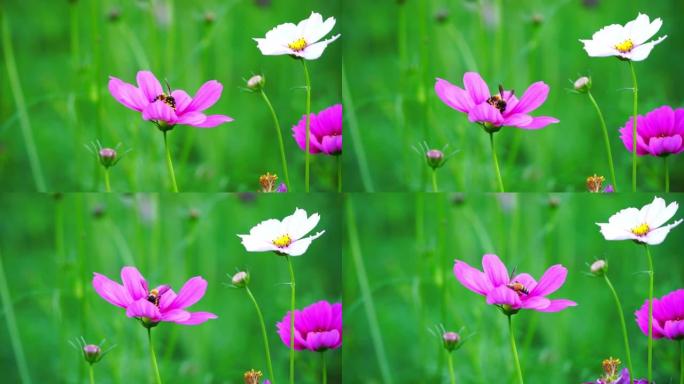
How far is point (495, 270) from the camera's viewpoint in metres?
1.92

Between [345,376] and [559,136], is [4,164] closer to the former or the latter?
[345,376]

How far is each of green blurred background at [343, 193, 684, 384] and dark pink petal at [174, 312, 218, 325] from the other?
0.88 ft

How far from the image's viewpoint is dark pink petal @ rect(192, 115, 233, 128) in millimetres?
1959

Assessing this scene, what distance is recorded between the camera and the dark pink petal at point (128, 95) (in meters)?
1.93

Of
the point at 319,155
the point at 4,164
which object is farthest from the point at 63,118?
the point at 319,155

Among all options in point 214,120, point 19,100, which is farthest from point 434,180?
point 19,100

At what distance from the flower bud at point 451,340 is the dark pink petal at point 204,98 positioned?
2.13 ft

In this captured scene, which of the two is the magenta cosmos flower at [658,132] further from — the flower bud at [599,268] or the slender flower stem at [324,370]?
the slender flower stem at [324,370]

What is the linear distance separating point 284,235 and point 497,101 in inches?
19.4

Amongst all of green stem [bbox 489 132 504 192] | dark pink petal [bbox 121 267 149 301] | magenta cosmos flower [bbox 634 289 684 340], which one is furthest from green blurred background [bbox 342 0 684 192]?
dark pink petal [bbox 121 267 149 301]

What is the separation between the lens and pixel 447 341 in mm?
1934

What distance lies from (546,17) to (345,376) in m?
0.81

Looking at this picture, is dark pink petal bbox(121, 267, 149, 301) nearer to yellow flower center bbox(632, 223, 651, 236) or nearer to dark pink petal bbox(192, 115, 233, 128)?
dark pink petal bbox(192, 115, 233, 128)

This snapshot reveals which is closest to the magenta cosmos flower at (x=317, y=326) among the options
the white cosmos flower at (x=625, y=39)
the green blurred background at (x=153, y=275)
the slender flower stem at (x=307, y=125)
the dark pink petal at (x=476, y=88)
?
the green blurred background at (x=153, y=275)
